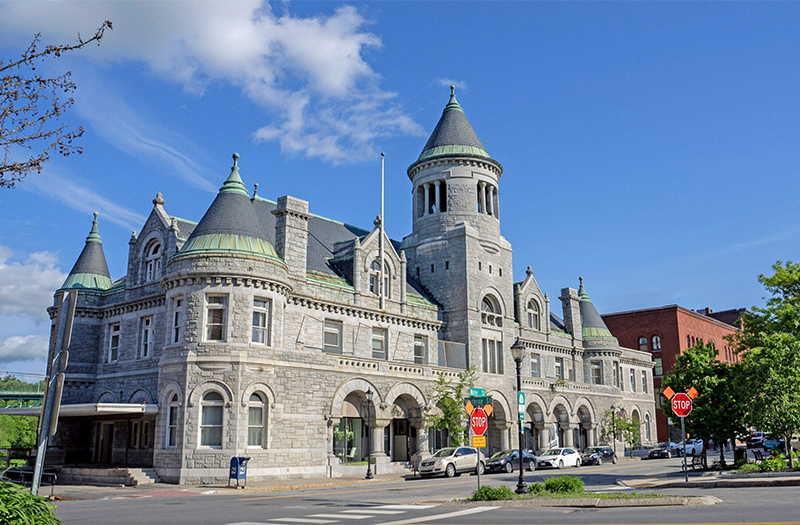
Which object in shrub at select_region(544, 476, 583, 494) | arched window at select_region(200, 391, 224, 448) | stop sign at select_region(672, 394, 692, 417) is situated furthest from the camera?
arched window at select_region(200, 391, 224, 448)

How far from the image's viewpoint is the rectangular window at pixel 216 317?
30.9 m

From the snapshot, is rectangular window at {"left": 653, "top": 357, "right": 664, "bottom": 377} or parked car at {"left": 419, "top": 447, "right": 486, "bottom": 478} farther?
rectangular window at {"left": 653, "top": 357, "right": 664, "bottom": 377}

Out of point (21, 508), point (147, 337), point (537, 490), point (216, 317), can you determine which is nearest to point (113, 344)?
point (147, 337)

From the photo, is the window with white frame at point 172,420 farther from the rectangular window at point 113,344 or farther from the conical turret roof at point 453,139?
the conical turret roof at point 453,139

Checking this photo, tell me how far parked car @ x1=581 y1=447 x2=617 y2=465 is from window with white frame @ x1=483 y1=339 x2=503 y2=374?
744 cm

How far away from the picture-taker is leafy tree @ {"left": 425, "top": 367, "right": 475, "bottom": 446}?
38.8 metres

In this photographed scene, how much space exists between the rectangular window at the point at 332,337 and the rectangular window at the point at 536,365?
750 inches

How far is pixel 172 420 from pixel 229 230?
8.92 metres

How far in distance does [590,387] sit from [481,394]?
16422 millimetres

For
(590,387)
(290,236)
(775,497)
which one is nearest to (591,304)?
(590,387)

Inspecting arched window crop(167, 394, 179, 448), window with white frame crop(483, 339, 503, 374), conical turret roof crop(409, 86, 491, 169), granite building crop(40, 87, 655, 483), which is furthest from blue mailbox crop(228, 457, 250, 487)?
conical turret roof crop(409, 86, 491, 169)

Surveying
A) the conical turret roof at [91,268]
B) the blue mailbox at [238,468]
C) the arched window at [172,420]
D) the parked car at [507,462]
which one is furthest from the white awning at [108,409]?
the parked car at [507,462]

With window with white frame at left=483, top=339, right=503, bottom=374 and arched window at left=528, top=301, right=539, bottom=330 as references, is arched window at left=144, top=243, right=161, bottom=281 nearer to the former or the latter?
window with white frame at left=483, top=339, right=503, bottom=374

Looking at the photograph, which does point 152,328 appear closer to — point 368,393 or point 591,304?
point 368,393
